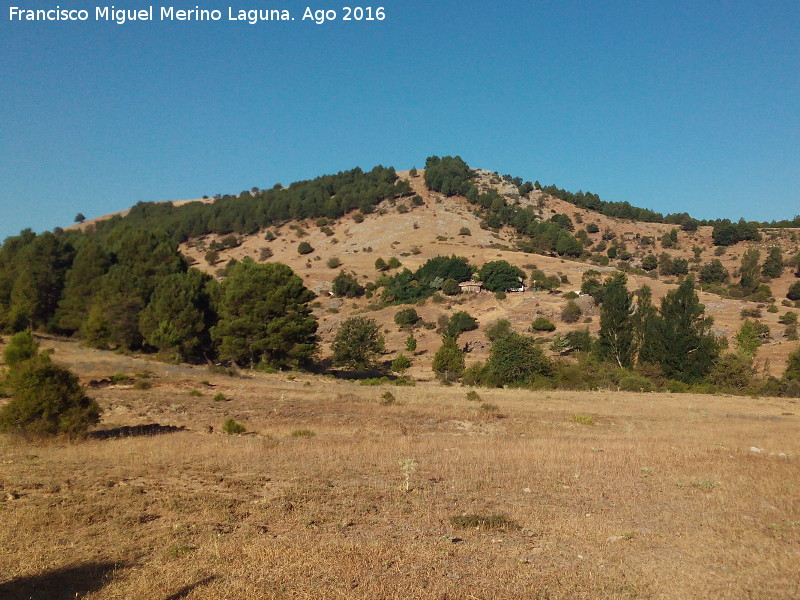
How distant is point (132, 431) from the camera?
58.1 ft

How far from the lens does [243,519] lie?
8883mm

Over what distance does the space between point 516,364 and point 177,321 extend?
26.6 m

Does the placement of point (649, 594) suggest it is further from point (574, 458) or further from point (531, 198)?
point (531, 198)

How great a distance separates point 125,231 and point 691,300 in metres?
56.9

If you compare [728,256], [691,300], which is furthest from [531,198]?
[691,300]

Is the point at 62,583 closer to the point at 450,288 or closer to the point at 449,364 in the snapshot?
the point at 449,364

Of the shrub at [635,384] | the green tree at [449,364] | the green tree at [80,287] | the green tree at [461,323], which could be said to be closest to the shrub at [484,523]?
the shrub at [635,384]

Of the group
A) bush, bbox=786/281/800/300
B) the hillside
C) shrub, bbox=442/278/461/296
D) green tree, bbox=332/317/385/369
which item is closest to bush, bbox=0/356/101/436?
green tree, bbox=332/317/385/369

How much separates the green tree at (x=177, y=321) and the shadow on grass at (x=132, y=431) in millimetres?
24583

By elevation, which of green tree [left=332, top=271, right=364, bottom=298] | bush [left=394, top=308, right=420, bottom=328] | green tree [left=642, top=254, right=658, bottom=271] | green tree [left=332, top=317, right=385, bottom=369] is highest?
green tree [left=642, top=254, right=658, bottom=271]

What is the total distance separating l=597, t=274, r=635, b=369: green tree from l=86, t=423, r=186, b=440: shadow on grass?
39.6 m

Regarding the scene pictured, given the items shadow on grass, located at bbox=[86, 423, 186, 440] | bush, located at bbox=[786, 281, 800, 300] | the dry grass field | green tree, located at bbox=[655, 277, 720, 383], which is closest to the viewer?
the dry grass field

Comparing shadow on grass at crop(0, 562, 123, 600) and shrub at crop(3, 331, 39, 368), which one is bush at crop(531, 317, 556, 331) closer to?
shrub at crop(3, 331, 39, 368)

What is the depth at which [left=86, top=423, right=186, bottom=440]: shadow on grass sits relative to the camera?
55.2 feet
